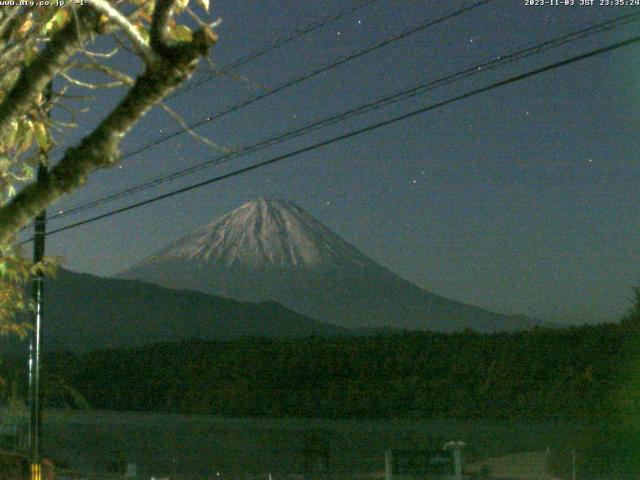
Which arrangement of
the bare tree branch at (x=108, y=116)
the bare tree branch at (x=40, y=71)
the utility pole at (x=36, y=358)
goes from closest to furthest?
the bare tree branch at (x=108, y=116)
the bare tree branch at (x=40, y=71)
the utility pole at (x=36, y=358)

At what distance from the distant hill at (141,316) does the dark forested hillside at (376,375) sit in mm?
63510

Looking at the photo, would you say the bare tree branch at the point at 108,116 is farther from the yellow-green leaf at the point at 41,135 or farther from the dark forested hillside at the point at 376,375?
the dark forested hillside at the point at 376,375

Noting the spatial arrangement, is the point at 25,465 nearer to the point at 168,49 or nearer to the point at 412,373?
the point at 168,49

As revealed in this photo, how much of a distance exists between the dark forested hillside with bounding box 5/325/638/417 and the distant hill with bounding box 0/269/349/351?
63510 mm

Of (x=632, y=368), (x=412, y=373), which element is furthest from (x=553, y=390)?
(x=412, y=373)

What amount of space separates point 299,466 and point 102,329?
118m

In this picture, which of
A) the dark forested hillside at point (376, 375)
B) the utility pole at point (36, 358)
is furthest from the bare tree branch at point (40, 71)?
the dark forested hillside at point (376, 375)

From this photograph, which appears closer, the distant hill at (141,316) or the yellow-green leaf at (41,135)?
the yellow-green leaf at (41,135)

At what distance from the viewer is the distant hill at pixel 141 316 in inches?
5595

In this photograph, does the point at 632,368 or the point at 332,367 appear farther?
the point at 332,367

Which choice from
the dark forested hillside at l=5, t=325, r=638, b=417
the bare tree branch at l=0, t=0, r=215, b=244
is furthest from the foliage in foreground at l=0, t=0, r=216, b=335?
the dark forested hillside at l=5, t=325, r=638, b=417

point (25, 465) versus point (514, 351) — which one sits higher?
point (514, 351)

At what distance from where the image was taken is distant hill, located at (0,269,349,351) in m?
142

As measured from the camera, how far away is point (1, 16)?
6254 millimetres
